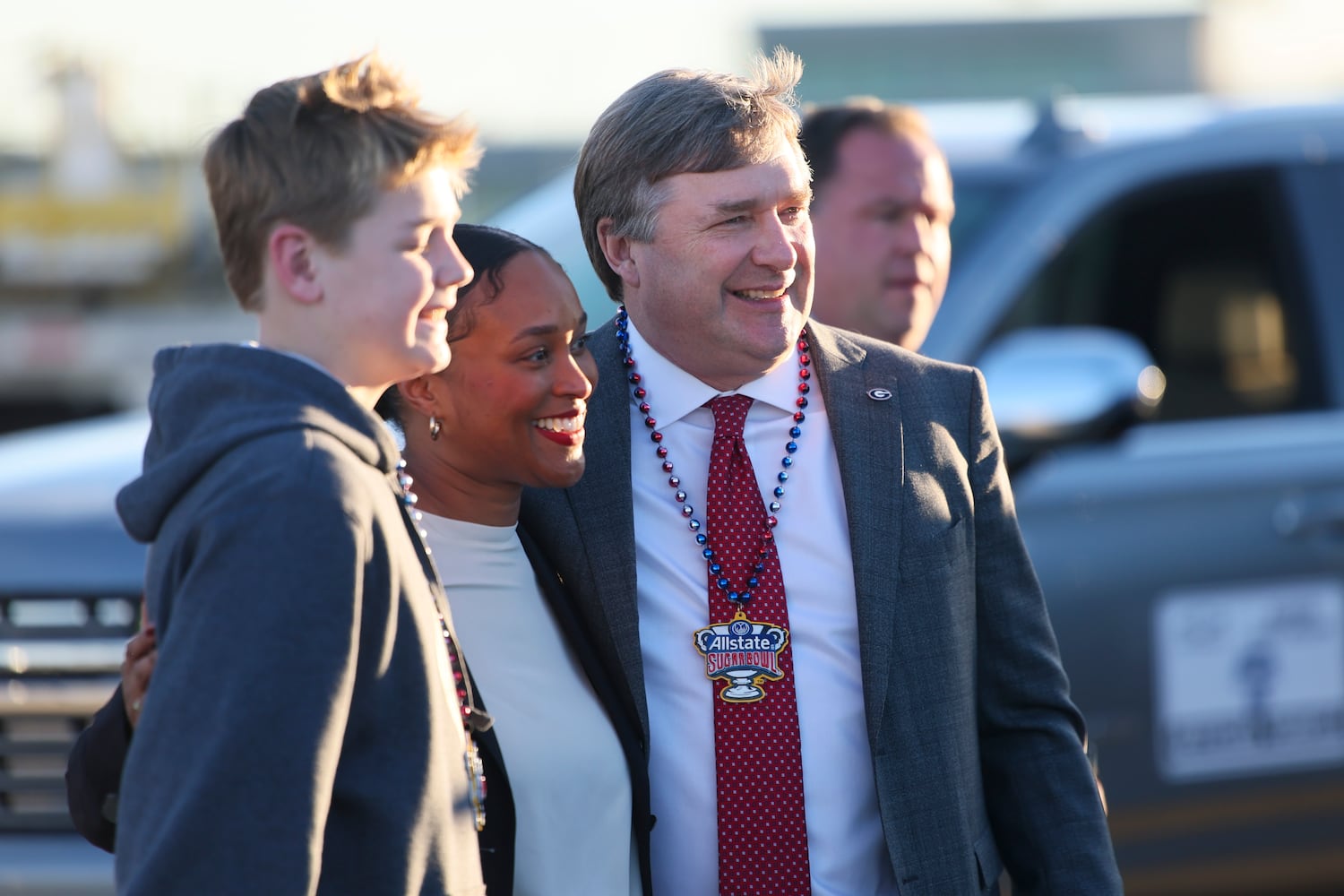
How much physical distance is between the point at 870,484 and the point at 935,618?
204 millimetres

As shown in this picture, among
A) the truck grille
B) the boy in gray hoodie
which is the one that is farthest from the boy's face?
the truck grille

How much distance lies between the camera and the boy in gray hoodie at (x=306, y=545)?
4.90ft

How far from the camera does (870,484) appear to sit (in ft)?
7.71

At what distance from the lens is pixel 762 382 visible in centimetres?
247

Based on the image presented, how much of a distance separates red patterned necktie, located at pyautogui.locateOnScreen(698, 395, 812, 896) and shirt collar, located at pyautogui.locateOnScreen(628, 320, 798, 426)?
0.23 meters

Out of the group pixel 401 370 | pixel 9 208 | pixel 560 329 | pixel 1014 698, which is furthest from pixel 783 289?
pixel 9 208

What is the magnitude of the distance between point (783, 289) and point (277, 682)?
1114 millimetres

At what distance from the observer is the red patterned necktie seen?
89.0 inches

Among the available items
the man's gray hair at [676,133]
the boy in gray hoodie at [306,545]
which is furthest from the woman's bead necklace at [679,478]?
the boy in gray hoodie at [306,545]

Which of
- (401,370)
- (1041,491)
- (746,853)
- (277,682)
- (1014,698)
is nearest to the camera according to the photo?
(277,682)

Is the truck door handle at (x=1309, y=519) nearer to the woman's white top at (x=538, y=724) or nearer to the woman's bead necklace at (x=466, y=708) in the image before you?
the woman's white top at (x=538, y=724)

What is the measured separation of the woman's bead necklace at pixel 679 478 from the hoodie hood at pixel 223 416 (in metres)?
0.76

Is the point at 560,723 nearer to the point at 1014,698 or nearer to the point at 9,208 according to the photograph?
the point at 1014,698

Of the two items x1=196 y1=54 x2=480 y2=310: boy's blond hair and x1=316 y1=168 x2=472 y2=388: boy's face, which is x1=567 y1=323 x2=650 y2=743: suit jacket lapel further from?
x1=196 y1=54 x2=480 y2=310: boy's blond hair
